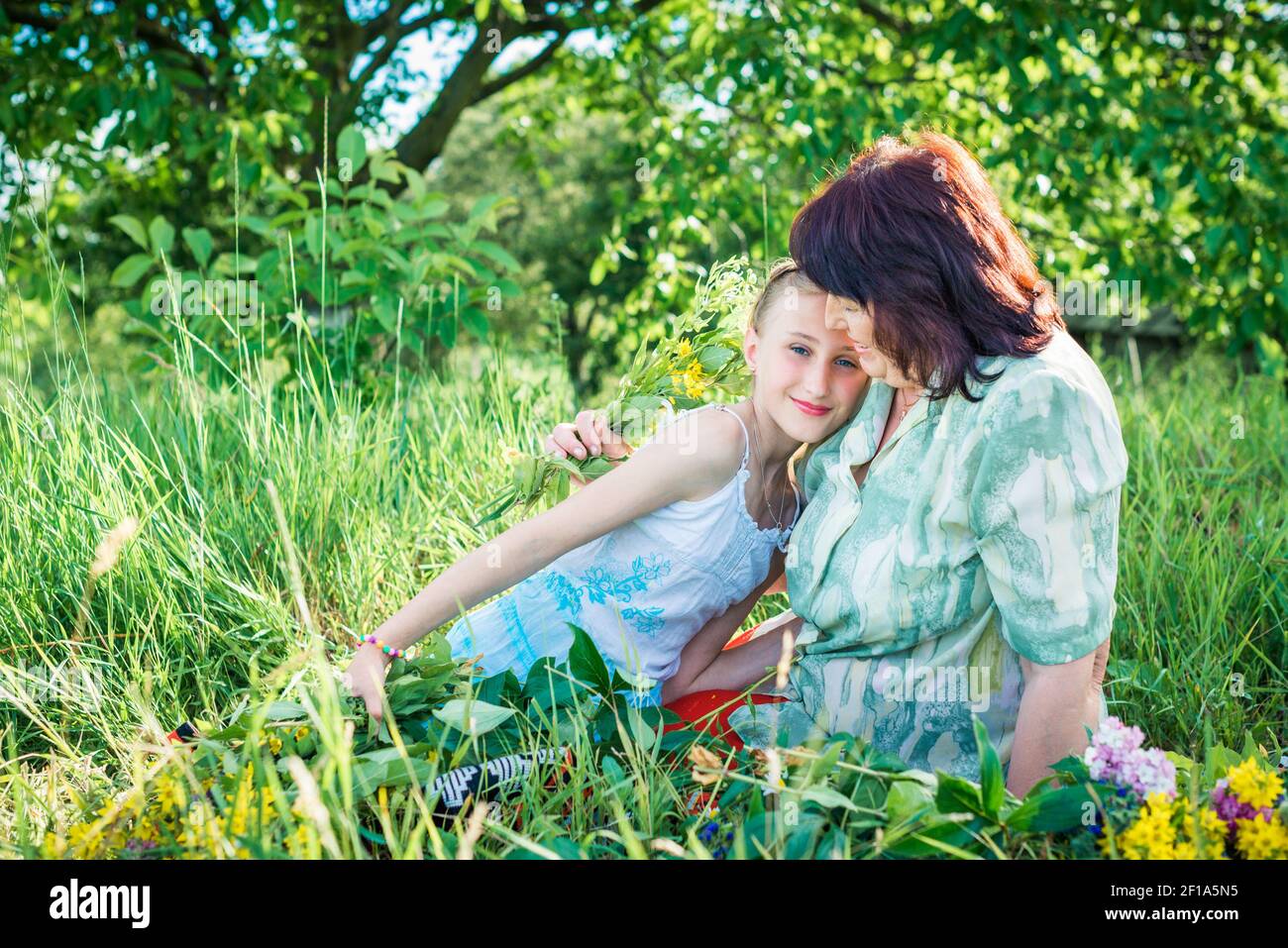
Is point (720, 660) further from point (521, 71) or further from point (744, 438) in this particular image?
point (521, 71)

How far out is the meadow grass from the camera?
192 centimetres

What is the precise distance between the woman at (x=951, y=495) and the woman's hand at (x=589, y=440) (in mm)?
475

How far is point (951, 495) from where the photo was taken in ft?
5.83

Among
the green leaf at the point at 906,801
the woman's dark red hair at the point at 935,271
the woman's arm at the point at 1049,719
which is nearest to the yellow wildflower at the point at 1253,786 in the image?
the woman's arm at the point at 1049,719

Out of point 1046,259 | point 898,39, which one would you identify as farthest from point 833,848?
point 898,39

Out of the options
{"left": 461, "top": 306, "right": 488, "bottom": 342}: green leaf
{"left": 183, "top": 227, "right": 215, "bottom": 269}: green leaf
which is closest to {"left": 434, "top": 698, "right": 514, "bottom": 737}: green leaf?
{"left": 461, "top": 306, "right": 488, "bottom": 342}: green leaf

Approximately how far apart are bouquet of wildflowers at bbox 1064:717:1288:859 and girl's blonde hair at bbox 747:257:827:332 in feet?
3.04

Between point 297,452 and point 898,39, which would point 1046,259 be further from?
point 297,452

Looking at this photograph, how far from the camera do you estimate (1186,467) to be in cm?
343

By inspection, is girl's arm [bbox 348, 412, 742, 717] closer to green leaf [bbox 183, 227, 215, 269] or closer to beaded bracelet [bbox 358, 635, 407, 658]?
beaded bracelet [bbox 358, 635, 407, 658]

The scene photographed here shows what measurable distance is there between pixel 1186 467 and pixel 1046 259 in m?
1.76

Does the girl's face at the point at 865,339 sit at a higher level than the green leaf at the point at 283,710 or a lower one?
higher

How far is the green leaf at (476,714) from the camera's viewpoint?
1.69 meters

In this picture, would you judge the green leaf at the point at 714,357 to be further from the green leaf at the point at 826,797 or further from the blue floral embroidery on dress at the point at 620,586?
the green leaf at the point at 826,797
